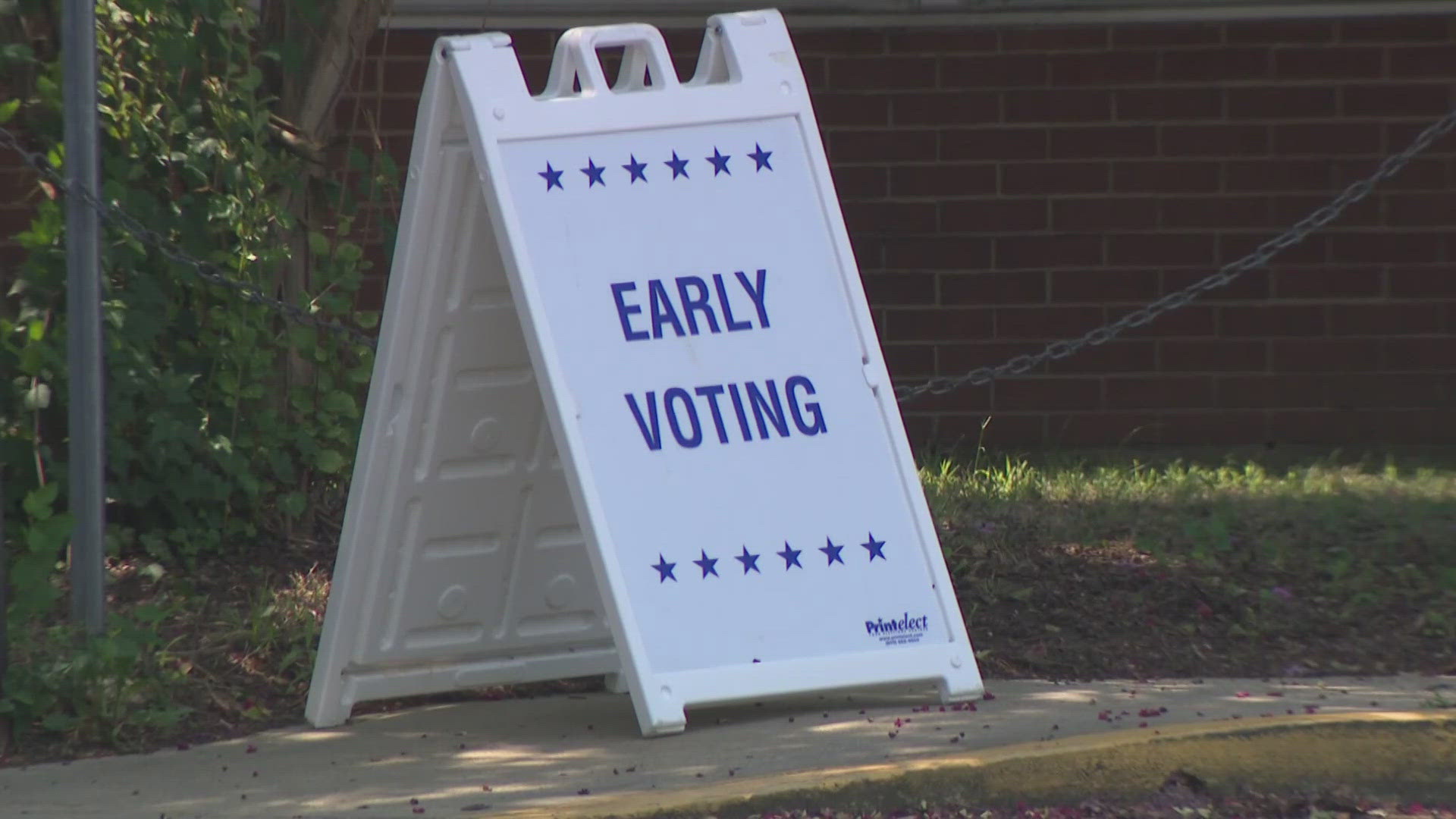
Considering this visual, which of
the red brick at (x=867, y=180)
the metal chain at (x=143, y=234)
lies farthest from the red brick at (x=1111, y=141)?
the metal chain at (x=143, y=234)

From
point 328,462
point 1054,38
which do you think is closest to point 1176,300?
point 328,462

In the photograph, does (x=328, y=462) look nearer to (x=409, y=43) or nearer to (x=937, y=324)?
(x=409, y=43)

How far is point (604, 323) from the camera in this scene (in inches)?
172

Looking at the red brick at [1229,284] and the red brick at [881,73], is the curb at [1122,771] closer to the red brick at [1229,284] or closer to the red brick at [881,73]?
the red brick at [1229,284]

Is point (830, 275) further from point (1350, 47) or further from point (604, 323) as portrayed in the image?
point (1350, 47)

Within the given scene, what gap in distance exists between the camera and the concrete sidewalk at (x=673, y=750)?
4008 millimetres

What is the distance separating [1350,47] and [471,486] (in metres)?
4.91

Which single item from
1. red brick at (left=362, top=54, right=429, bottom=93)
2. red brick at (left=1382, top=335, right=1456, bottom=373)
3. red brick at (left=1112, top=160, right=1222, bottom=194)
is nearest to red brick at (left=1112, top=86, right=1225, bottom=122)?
red brick at (left=1112, top=160, right=1222, bottom=194)

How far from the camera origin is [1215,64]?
8039 millimetres

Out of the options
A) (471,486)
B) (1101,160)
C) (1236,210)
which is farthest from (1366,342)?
(471,486)

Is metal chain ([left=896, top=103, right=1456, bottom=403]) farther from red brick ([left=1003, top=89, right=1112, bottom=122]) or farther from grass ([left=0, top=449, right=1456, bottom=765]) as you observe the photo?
red brick ([left=1003, top=89, right=1112, bottom=122])

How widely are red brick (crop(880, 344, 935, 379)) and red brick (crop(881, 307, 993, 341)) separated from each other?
3 cm

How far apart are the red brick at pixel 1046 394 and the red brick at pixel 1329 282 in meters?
0.86

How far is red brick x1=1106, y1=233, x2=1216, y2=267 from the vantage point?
8.11 metres
